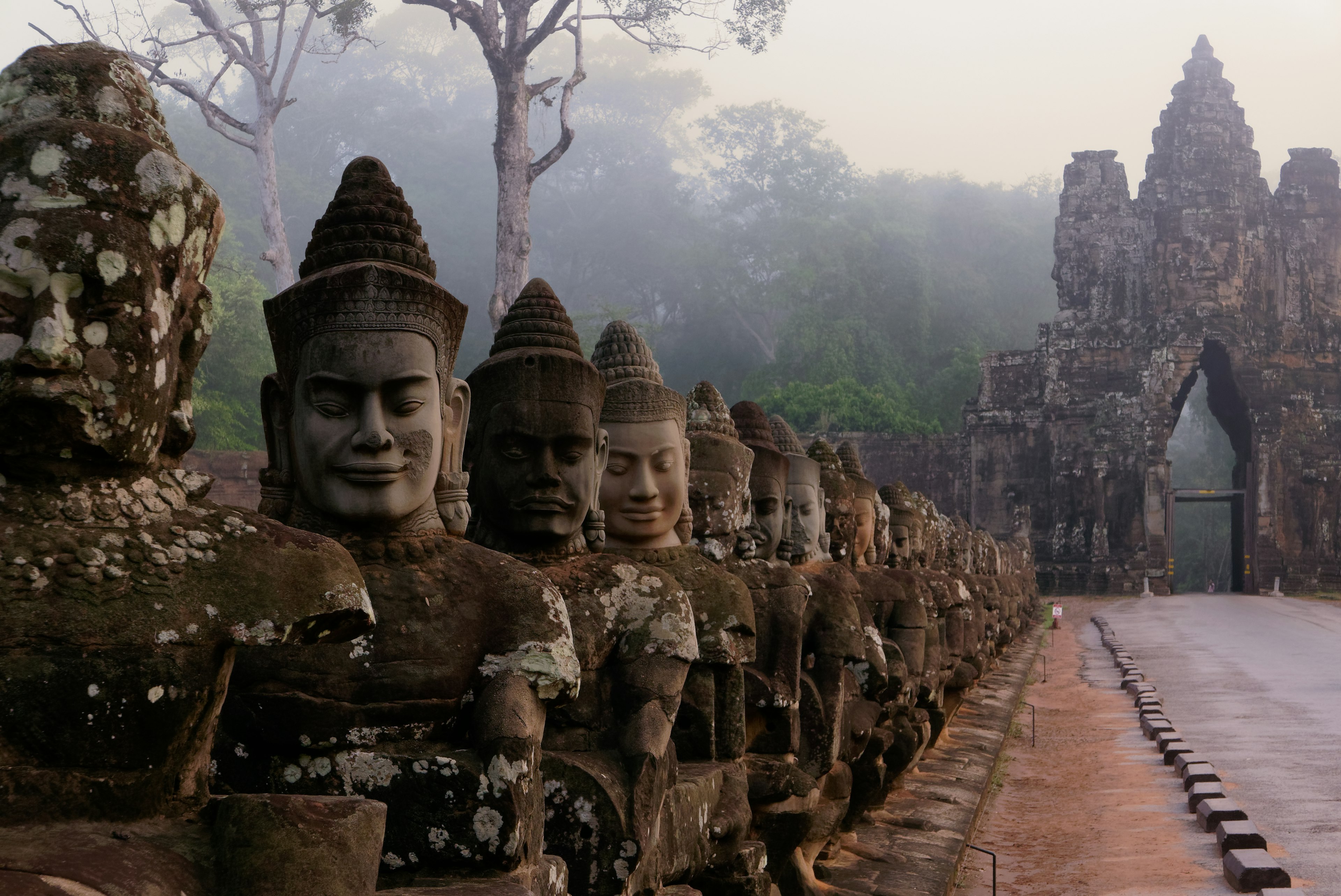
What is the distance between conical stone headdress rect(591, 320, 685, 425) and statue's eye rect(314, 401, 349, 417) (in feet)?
4.53

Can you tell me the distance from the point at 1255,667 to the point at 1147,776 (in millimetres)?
7717

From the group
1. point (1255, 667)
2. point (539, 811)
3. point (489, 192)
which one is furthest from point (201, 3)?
point (489, 192)

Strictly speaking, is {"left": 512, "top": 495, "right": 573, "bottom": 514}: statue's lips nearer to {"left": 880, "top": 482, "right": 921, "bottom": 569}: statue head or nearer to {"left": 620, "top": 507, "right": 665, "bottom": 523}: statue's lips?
{"left": 620, "top": 507, "right": 665, "bottom": 523}: statue's lips

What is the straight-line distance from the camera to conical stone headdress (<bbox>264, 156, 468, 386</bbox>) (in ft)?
10.2

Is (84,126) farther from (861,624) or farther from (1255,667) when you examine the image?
(1255,667)

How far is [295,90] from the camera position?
217ft

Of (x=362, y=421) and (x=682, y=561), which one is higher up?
(x=362, y=421)

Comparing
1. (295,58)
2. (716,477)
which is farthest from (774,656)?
(295,58)

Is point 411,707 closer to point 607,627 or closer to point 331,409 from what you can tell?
point 331,409

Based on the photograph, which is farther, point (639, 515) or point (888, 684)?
point (888, 684)

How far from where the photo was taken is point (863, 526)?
8.62 meters

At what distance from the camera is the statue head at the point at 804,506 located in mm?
6914

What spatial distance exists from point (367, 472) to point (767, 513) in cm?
345

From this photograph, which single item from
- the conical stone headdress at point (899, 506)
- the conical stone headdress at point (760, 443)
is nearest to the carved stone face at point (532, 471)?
the conical stone headdress at point (760, 443)
